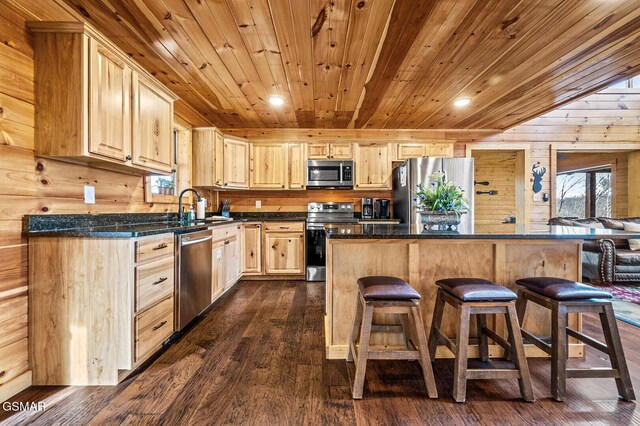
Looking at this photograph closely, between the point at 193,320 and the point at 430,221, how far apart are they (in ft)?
7.46

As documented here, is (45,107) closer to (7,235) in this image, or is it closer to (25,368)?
(7,235)

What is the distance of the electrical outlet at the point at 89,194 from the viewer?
2100 millimetres

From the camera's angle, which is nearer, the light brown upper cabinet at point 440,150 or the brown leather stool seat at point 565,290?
the brown leather stool seat at point 565,290

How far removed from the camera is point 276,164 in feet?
15.1

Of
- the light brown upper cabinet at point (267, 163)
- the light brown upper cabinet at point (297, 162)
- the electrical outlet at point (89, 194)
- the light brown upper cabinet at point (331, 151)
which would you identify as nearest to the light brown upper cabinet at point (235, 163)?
the light brown upper cabinet at point (267, 163)

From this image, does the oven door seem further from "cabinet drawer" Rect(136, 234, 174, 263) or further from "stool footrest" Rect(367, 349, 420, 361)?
"stool footrest" Rect(367, 349, 420, 361)

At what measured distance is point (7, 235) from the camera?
1590mm

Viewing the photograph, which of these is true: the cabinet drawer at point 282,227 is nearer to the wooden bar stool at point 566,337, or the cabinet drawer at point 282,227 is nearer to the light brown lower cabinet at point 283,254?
the light brown lower cabinet at point 283,254

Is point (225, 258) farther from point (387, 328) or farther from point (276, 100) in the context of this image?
point (387, 328)

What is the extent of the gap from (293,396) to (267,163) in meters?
3.58

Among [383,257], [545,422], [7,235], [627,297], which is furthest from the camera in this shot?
[627,297]

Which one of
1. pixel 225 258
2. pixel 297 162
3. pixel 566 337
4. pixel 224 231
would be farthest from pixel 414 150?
pixel 566 337

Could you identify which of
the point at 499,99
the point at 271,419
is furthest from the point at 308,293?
the point at 499,99

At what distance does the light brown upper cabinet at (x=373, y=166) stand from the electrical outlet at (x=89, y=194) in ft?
11.1
